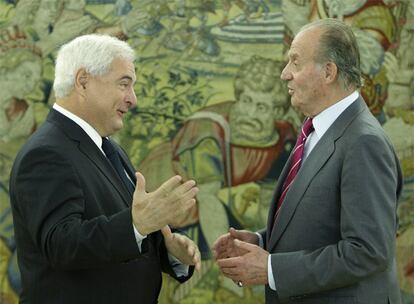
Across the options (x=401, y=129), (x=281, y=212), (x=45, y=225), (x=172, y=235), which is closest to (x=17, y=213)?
(x=45, y=225)

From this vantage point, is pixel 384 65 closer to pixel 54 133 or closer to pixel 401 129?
pixel 401 129

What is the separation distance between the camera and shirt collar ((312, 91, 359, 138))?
334 cm

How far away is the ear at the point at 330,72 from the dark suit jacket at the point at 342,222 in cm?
15

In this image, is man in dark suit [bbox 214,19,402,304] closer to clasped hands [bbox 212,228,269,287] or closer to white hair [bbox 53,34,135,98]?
clasped hands [bbox 212,228,269,287]

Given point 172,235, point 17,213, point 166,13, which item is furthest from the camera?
point 166,13

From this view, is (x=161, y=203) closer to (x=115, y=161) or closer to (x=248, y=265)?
(x=248, y=265)

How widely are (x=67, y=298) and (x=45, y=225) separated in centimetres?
35

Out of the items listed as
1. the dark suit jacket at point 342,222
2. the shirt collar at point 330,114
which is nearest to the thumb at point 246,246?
the dark suit jacket at point 342,222

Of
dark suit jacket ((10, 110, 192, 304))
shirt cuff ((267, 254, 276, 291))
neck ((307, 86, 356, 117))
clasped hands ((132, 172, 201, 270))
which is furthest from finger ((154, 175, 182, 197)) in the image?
neck ((307, 86, 356, 117))

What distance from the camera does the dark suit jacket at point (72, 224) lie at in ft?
9.89

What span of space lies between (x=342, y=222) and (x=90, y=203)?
41.7 inches

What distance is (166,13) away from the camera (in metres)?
5.61

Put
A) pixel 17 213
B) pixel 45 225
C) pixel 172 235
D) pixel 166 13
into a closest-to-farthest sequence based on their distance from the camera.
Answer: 1. pixel 45 225
2. pixel 17 213
3. pixel 172 235
4. pixel 166 13

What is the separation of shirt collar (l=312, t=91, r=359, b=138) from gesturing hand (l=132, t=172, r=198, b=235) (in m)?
0.72
